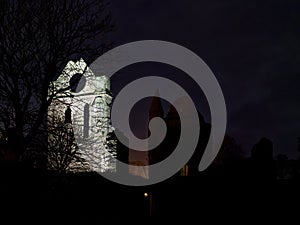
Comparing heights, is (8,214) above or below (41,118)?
below

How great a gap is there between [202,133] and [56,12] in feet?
98.8

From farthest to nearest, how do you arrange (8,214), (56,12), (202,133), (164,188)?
1. (202,133)
2. (164,188)
3. (56,12)
4. (8,214)

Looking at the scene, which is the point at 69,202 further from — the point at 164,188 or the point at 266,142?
the point at 266,142

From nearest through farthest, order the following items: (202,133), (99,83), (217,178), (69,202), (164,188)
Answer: (99,83), (69,202), (217,178), (164,188), (202,133)

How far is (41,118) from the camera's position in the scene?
12539 millimetres

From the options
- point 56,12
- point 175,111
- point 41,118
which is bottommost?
point 41,118

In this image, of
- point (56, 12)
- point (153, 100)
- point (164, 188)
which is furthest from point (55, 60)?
point (153, 100)

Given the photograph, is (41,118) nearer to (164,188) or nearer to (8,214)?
(8,214)

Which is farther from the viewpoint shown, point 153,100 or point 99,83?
point 153,100

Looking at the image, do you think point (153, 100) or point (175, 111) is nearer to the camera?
point (175, 111)

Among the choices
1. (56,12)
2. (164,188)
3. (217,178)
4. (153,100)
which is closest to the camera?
(56,12)

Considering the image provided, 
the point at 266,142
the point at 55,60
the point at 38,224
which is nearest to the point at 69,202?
the point at 38,224

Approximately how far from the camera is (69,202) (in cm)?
1669

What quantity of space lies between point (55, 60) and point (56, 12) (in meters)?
1.85
